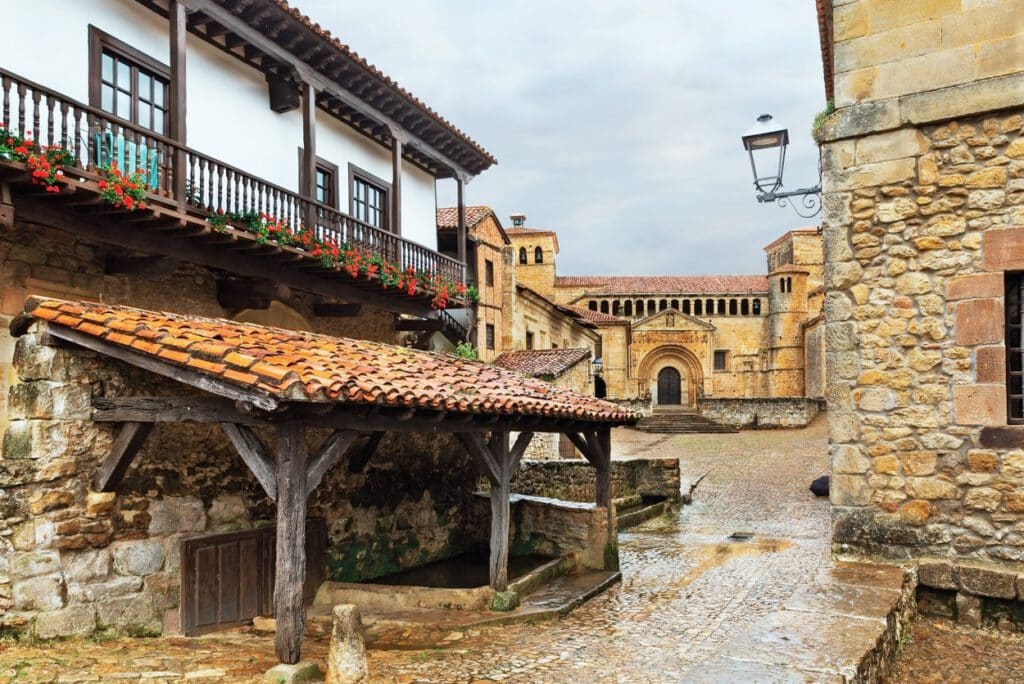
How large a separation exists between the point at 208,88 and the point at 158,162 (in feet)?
5.82

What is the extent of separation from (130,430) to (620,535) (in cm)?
810

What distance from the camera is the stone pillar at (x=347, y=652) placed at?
491 cm

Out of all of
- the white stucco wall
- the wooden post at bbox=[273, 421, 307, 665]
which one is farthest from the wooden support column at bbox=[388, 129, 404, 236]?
the wooden post at bbox=[273, 421, 307, 665]

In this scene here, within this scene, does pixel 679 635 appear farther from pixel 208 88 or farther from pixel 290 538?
pixel 208 88

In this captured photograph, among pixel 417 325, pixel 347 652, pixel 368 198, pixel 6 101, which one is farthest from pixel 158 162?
pixel 347 652

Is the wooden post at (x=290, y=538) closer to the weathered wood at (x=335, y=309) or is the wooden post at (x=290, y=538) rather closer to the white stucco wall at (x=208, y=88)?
the white stucco wall at (x=208, y=88)

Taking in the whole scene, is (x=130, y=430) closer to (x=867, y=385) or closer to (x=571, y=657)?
(x=571, y=657)

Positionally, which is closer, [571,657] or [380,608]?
[571,657]

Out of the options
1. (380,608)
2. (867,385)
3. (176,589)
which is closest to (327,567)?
(380,608)

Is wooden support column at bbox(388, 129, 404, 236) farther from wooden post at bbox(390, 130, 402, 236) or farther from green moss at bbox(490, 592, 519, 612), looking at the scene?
green moss at bbox(490, 592, 519, 612)

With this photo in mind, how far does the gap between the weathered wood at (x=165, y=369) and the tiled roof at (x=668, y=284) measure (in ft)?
136

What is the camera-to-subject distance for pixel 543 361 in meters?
20.2

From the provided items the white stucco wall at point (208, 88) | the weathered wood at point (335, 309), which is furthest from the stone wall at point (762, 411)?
the weathered wood at point (335, 309)

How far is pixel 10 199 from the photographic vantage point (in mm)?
6812
